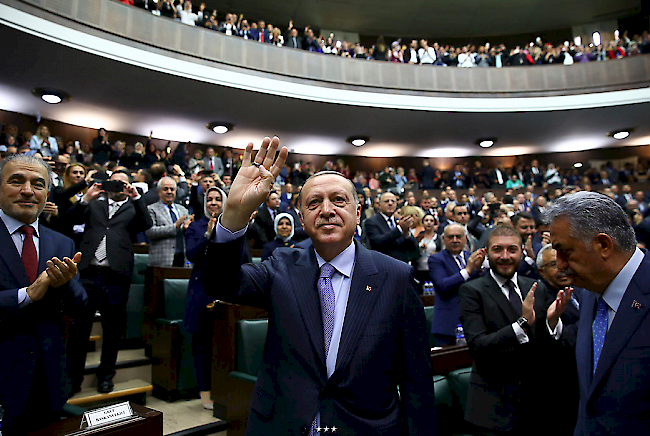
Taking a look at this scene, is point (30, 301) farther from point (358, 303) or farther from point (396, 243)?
point (396, 243)

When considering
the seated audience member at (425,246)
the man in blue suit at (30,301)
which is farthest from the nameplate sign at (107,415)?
the seated audience member at (425,246)

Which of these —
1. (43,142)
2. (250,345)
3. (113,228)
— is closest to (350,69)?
(43,142)

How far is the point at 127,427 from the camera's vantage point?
1.17 m

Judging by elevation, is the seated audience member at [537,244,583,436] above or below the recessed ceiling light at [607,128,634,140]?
below

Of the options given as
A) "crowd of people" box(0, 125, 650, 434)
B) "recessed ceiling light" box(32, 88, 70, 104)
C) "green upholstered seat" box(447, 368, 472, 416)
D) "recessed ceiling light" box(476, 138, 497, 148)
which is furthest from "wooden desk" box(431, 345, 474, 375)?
"recessed ceiling light" box(476, 138, 497, 148)

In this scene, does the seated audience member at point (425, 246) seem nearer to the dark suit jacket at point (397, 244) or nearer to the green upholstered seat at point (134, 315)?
the dark suit jacket at point (397, 244)

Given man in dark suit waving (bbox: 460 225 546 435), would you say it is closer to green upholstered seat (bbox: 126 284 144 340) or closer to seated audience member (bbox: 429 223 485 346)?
seated audience member (bbox: 429 223 485 346)

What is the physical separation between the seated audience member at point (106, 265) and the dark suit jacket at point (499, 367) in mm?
1834

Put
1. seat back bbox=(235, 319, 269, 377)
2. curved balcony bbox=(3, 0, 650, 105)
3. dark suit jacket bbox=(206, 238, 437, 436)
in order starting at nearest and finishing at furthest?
dark suit jacket bbox=(206, 238, 437, 436) → seat back bbox=(235, 319, 269, 377) → curved balcony bbox=(3, 0, 650, 105)

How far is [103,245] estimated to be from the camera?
2549 mm

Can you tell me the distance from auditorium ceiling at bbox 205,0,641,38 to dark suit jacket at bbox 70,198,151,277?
312 inches

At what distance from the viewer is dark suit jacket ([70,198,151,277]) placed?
2531 millimetres

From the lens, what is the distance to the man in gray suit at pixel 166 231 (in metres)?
3.13

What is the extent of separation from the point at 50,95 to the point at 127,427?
7.32 m
